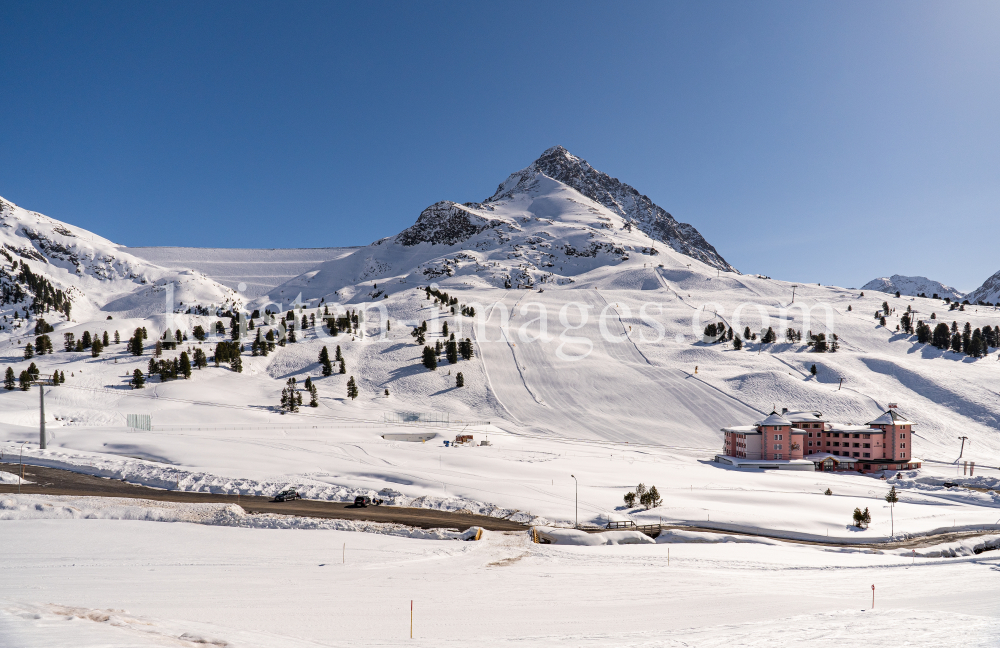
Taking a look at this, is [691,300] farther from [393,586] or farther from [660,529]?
[393,586]

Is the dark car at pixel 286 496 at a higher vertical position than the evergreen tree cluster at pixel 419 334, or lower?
lower

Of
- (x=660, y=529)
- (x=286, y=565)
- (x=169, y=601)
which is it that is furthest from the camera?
(x=660, y=529)

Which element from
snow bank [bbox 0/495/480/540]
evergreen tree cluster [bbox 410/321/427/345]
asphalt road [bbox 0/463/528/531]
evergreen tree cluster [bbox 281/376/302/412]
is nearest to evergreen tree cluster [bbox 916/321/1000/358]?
evergreen tree cluster [bbox 410/321/427/345]

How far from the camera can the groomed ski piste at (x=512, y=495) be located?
614 inches

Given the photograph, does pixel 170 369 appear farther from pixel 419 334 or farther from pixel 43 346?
pixel 419 334

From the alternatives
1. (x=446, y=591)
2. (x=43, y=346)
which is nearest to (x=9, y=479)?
(x=446, y=591)

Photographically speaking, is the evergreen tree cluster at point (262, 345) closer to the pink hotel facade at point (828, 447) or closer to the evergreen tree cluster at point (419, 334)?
the evergreen tree cluster at point (419, 334)

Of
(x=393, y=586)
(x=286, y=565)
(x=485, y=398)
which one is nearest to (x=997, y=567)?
(x=393, y=586)

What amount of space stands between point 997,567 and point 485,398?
196 feet

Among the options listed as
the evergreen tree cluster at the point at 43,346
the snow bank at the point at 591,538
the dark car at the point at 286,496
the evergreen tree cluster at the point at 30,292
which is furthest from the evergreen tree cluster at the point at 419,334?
the evergreen tree cluster at the point at 30,292

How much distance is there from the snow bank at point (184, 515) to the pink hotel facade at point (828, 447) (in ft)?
143

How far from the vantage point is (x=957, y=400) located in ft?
256

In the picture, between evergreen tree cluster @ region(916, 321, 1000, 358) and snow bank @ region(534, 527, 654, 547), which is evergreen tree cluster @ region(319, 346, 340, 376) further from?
evergreen tree cluster @ region(916, 321, 1000, 358)

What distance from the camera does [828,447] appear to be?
6331cm
